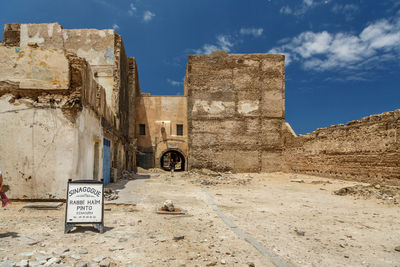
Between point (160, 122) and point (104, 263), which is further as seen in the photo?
point (160, 122)

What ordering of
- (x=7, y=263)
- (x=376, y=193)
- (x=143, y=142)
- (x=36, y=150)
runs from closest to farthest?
(x=7, y=263)
(x=36, y=150)
(x=376, y=193)
(x=143, y=142)

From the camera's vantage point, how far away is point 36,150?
7.16 meters

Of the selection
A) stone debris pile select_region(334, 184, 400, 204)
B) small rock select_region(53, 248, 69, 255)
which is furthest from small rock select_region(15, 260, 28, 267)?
stone debris pile select_region(334, 184, 400, 204)

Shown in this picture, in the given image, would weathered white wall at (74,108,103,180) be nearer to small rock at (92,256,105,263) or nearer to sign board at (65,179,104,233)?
sign board at (65,179,104,233)

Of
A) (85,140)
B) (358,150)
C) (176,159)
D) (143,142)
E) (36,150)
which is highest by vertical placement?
(143,142)

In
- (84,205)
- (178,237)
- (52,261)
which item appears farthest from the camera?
(84,205)

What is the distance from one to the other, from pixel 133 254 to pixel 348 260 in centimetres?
307

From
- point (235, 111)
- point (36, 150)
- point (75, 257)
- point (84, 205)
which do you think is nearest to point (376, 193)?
point (84, 205)

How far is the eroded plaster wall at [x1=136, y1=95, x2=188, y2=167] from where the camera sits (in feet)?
78.8

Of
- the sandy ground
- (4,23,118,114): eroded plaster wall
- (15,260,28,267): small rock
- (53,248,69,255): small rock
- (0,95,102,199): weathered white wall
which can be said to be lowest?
the sandy ground

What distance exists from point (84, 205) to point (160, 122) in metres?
19.8

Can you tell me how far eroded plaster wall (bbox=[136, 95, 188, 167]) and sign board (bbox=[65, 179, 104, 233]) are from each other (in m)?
19.2

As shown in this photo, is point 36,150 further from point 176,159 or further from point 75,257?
point 176,159

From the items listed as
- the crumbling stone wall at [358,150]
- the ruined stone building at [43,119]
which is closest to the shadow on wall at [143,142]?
the crumbling stone wall at [358,150]
